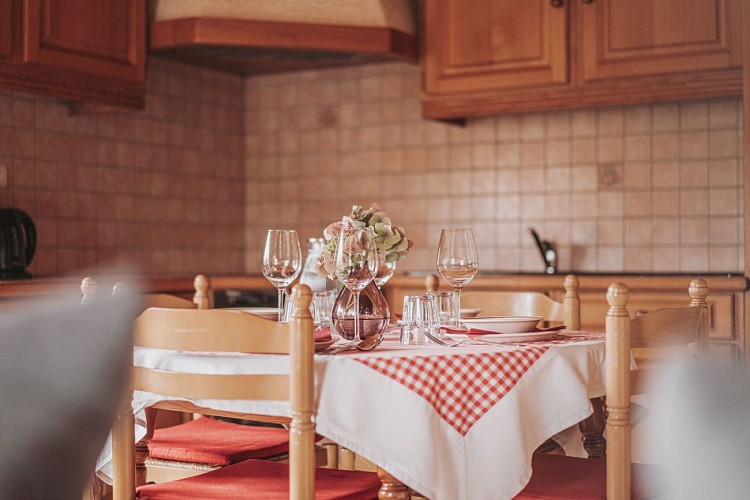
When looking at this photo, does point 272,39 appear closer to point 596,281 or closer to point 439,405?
point 596,281

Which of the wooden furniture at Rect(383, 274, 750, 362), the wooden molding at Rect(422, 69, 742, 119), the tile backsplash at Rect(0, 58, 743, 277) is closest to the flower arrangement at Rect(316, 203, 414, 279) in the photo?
the wooden furniture at Rect(383, 274, 750, 362)

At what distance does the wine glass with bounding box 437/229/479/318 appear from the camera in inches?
81.7

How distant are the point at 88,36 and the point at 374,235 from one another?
6.80ft

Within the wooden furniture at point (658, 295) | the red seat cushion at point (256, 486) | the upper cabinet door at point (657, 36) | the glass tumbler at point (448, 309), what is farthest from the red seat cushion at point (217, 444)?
the upper cabinet door at point (657, 36)

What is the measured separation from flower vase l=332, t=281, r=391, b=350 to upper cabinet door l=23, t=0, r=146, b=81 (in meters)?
1.98

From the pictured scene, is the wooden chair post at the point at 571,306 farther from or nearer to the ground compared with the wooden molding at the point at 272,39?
nearer to the ground

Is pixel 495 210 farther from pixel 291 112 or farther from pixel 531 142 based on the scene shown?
pixel 291 112

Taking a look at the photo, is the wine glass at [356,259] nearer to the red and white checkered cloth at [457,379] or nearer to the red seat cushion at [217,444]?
the red and white checkered cloth at [457,379]

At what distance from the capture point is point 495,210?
14.2 ft

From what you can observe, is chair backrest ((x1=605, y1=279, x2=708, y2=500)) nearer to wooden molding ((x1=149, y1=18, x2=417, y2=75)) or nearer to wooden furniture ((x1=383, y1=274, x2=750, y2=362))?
wooden furniture ((x1=383, y1=274, x2=750, y2=362))

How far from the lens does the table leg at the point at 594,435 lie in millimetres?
2244

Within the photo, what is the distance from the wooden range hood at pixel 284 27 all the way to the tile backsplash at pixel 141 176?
0.46m

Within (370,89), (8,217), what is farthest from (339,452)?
(370,89)

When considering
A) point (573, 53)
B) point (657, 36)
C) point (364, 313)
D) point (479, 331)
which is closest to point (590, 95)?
point (573, 53)
